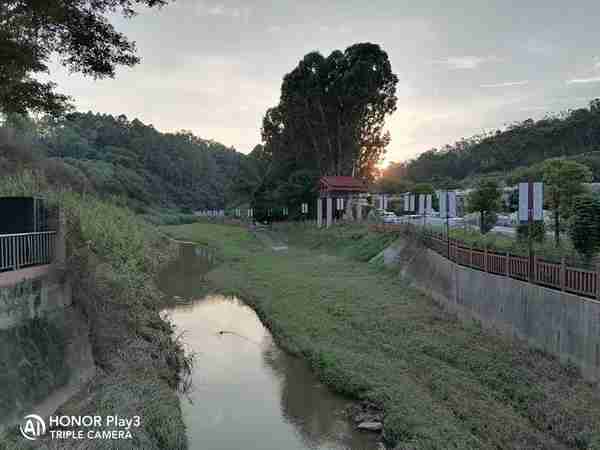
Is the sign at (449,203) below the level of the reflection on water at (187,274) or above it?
above

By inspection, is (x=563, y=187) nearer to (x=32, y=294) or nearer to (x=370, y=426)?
(x=370, y=426)

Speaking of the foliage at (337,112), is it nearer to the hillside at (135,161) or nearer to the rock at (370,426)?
the hillside at (135,161)

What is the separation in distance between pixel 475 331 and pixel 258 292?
9.88m

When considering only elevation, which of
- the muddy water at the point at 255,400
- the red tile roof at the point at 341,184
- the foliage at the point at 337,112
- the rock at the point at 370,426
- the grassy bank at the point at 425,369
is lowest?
the muddy water at the point at 255,400

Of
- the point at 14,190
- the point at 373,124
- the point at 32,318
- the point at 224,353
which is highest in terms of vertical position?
the point at 373,124

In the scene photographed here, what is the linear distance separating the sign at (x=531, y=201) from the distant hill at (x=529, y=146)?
154 feet

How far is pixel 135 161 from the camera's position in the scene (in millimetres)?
84562

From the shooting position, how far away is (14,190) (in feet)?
43.1

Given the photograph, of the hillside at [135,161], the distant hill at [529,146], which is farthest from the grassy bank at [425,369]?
the distant hill at [529,146]

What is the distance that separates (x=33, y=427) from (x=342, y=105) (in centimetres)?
3172

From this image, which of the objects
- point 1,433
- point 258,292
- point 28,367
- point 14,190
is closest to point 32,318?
point 28,367

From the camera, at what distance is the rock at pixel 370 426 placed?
7.87 meters

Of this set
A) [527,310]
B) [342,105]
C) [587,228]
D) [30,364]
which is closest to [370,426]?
[527,310]

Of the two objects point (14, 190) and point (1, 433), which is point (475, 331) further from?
point (14, 190)
